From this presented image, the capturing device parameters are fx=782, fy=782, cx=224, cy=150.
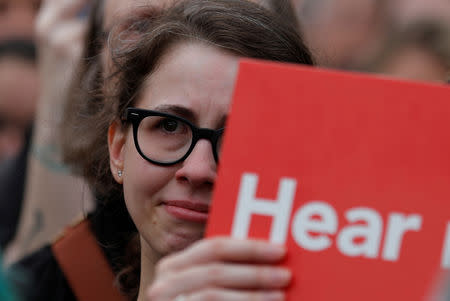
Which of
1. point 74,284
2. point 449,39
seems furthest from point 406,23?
point 74,284

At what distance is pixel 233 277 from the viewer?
51.2 inches

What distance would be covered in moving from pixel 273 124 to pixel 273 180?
0.10 m

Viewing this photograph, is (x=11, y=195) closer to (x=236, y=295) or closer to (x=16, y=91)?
(x=16, y=91)

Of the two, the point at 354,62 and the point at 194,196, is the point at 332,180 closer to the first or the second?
the point at 194,196

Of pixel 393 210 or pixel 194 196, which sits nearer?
pixel 393 210

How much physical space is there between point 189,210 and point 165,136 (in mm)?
183

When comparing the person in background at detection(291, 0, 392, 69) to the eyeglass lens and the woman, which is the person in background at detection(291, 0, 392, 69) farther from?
the eyeglass lens

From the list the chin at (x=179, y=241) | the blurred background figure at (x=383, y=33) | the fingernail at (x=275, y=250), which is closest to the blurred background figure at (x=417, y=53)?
the blurred background figure at (x=383, y=33)

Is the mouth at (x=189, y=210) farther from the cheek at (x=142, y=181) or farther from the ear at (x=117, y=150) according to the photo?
the ear at (x=117, y=150)

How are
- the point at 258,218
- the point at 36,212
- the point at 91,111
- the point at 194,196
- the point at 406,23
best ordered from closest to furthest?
the point at 258,218
the point at 194,196
the point at 91,111
the point at 36,212
the point at 406,23

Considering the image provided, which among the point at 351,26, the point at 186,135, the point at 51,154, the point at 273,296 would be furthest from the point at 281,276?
the point at 351,26

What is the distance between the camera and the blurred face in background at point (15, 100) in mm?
4152

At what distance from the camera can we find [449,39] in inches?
133

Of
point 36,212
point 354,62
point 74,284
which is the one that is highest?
point 354,62
